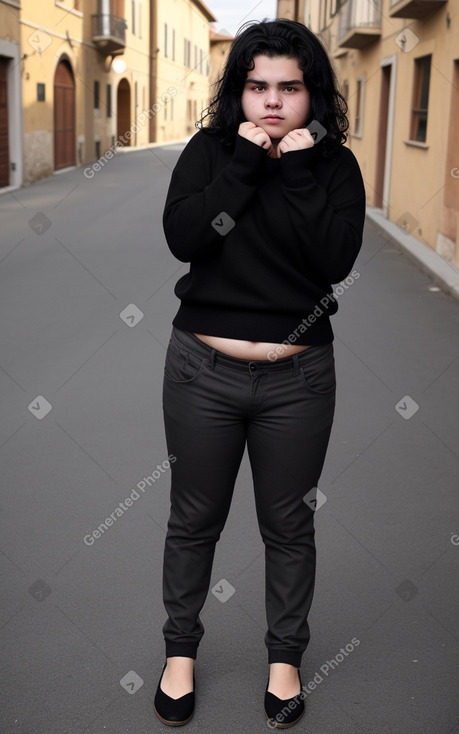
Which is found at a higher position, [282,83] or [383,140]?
[282,83]

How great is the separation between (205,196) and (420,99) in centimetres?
1145

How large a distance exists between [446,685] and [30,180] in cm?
1888

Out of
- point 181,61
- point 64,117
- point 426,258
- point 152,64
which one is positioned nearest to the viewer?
point 426,258

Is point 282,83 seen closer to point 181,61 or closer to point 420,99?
point 420,99

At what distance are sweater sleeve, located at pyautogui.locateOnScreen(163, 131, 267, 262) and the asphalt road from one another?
128cm

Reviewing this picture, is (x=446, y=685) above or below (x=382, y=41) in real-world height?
below

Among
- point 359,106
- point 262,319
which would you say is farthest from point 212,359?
point 359,106

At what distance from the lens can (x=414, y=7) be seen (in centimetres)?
1113

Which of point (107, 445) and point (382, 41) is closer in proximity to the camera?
point (107, 445)

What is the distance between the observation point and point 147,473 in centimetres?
419

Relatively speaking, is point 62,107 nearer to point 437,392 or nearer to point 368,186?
point 368,186

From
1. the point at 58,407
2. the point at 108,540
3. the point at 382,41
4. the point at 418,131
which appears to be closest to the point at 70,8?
the point at 382,41

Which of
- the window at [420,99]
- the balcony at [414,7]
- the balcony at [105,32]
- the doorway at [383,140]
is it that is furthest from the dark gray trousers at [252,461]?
the balcony at [105,32]

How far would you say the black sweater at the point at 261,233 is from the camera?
206cm
